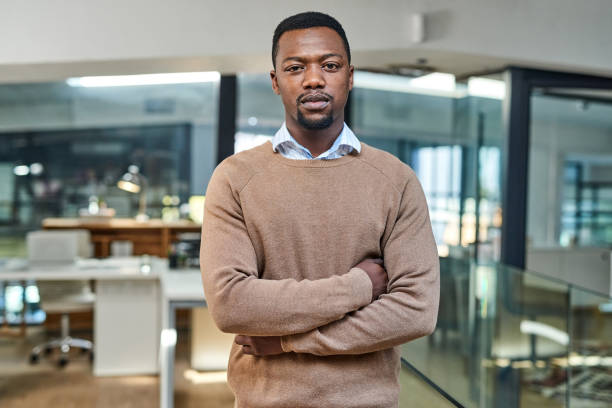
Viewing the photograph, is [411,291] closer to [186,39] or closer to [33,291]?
[186,39]

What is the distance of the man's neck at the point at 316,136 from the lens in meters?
1.44

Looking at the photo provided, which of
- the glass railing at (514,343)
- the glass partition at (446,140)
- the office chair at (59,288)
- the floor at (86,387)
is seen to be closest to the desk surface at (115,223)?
the office chair at (59,288)

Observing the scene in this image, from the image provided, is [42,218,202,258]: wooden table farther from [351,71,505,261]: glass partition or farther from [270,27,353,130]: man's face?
[270,27,353,130]: man's face

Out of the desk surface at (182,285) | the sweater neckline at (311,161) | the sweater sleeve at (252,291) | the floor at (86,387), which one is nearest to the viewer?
the sweater sleeve at (252,291)

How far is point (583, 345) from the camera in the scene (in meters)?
4.50

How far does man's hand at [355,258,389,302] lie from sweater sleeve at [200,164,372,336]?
0.04 m

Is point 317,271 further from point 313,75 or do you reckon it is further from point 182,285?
point 182,285

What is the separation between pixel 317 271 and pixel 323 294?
88mm

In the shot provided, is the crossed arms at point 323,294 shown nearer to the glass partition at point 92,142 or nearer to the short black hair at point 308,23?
the short black hair at point 308,23

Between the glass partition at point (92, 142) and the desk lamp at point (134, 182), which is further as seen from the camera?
the desk lamp at point (134, 182)

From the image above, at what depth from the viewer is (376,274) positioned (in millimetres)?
1394

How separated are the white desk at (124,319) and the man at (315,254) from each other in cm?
386

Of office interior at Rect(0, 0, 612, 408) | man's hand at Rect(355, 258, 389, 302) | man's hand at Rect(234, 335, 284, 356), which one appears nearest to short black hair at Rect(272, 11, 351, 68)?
man's hand at Rect(355, 258, 389, 302)

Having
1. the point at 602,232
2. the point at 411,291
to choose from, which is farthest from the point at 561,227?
the point at 411,291
